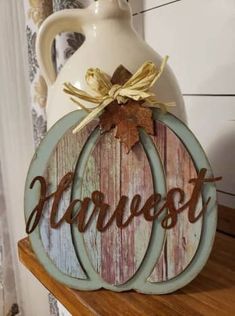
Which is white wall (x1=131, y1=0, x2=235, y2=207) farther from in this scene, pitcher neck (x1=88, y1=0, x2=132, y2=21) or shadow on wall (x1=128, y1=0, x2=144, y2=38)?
pitcher neck (x1=88, y1=0, x2=132, y2=21)

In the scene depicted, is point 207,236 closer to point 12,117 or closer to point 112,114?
point 112,114

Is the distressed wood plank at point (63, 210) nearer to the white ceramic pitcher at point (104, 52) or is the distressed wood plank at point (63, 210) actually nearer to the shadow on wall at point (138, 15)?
the white ceramic pitcher at point (104, 52)

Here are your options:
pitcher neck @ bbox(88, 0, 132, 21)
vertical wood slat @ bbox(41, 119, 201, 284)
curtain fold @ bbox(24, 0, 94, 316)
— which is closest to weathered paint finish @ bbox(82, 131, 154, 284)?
vertical wood slat @ bbox(41, 119, 201, 284)

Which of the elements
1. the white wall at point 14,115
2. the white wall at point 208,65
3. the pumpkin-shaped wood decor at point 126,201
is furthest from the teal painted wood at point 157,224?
the white wall at point 14,115

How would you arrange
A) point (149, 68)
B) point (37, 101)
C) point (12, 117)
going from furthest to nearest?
point (12, 117) → point (37, 101) → point (149, 68)

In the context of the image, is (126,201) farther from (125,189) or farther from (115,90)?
(115,90)

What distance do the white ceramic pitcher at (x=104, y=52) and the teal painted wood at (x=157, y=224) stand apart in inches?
1.5

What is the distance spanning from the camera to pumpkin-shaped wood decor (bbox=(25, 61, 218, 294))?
1.10 ft

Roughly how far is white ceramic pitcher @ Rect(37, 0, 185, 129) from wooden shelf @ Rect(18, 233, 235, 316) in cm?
20

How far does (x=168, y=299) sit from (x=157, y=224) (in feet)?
0.27

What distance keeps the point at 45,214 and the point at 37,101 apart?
512 mm

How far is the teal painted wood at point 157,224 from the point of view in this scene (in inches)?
13.2

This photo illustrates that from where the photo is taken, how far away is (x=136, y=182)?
0.34 metres

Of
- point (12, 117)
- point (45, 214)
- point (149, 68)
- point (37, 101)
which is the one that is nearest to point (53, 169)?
point (45, 214)
